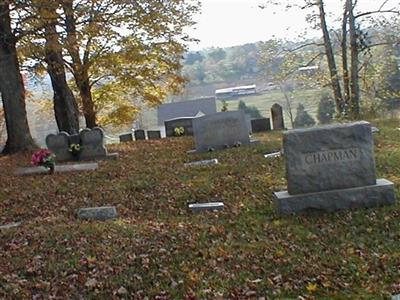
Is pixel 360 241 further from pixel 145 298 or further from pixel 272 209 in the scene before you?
pixel 145 298

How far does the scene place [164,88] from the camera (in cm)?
2173

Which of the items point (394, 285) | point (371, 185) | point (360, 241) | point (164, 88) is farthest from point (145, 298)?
point (164, 88)

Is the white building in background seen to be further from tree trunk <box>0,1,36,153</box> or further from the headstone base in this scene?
the headstone base

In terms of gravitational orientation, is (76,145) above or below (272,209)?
above

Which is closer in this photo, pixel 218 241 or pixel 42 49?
pixel 218 241

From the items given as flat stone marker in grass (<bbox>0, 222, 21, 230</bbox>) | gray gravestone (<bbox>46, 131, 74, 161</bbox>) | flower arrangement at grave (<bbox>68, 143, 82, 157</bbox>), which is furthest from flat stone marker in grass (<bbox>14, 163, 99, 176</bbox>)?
flat stone marker in grass (<bbox>0, 222, 21, 230</bbox>)

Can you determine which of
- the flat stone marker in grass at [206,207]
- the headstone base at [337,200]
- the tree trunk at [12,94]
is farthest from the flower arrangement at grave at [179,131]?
the headstone base at [337,200]

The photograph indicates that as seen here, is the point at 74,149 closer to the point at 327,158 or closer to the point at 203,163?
the point at 203,163

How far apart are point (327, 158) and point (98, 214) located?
10.4 ft

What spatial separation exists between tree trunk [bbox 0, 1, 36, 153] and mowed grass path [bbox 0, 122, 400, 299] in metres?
5.72

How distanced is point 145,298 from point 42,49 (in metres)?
12.1

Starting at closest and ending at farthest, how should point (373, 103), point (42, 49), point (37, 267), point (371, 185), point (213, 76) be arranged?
point (37, 267) → point (371, 185) → point (42, 49) → point (373, 103) → point (213, 76)

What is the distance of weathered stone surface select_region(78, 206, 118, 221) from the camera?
758 centimetres

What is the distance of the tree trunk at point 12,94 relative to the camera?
1471 centimetres
